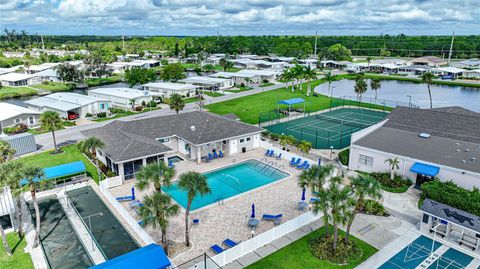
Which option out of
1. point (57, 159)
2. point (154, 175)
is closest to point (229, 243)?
point (154, 175)

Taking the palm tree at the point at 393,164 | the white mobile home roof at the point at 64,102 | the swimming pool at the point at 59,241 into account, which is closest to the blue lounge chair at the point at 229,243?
the swimming pool at the point at 59,241

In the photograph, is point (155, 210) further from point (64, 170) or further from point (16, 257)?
point (64, 170)

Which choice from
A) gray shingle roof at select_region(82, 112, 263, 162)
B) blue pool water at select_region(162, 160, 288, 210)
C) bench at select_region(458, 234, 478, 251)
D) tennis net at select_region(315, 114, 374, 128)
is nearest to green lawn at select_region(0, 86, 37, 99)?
gray shingle roof at select_region(82, 112, 263, 162)

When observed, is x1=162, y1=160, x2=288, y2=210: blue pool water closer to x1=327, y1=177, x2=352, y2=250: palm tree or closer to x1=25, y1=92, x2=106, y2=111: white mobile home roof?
x1=327, y1=177, x2=352, y2=250: palm tree

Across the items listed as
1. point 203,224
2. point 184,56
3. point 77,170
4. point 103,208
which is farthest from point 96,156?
point 184,56

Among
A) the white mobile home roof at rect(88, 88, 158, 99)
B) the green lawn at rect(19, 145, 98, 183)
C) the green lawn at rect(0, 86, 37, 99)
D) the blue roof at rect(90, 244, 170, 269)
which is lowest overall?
the green lawn at rect(19, 145, 98, 183)

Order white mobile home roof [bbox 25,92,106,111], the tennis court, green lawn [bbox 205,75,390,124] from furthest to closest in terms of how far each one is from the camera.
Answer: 1. green lawn [bbox 205,75,390,124]
2. white mobile home roof [bbox 25,92,106,111]
3. the tennis court
